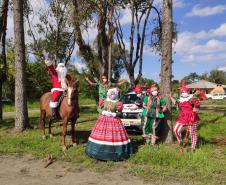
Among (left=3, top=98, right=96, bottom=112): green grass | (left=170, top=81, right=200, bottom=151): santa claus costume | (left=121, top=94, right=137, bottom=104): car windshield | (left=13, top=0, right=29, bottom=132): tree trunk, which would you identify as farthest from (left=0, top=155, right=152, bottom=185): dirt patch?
(left=3, top=98, right=96, bottom=112): green grass

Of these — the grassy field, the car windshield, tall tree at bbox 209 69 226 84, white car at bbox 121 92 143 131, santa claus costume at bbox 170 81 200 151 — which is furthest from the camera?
tall tree at bbox 209 69 226 84

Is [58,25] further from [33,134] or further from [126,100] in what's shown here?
[33,134]

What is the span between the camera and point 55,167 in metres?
8.62

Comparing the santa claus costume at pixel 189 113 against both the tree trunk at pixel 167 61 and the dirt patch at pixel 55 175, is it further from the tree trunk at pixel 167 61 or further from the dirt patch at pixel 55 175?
the dirt patch at pixel 55 175

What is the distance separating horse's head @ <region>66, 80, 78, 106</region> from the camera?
10.4m

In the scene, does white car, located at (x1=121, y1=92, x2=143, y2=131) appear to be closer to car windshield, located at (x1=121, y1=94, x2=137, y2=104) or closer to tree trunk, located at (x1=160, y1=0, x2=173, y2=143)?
car windshield, located at (x1=121, y1=94, x2=137, y2=104)

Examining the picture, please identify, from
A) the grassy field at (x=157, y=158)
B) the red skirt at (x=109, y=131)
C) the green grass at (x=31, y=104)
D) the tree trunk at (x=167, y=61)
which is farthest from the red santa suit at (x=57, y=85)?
the green grass at (x=31, y=104)

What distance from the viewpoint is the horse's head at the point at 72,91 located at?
34.3ft

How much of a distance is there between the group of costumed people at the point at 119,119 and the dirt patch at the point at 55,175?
0.84 meters

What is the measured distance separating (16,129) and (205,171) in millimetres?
8240

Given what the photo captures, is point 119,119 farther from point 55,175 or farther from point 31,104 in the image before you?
point 31,104

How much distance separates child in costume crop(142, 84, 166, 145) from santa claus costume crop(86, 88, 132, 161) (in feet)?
4.15

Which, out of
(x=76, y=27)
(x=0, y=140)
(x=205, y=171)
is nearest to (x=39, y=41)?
(x=76, y=27)

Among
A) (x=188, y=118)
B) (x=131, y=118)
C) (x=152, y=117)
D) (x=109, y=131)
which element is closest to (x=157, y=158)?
(x=109, y=131)
